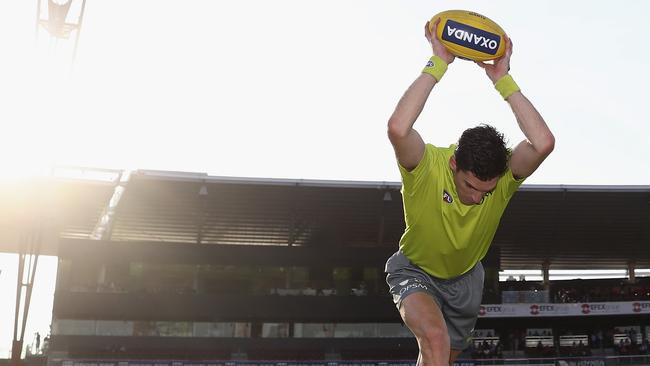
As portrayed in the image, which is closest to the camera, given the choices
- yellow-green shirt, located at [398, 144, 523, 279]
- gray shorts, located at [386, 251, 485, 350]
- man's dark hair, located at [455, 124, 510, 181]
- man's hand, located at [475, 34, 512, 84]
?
man's dark hair, located at [455, 124, 510, 181]

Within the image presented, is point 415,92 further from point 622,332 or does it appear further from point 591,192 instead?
point 622,332

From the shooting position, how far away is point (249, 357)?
38.0m

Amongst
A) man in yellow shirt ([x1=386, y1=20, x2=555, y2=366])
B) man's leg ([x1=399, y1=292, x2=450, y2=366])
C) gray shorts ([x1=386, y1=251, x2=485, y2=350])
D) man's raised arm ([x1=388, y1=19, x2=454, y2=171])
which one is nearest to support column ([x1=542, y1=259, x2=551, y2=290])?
gray shorts ([x1=386, y1=251, x2=485, y2=350])

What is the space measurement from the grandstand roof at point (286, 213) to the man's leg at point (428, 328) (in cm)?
3307

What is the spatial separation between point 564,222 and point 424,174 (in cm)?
4157

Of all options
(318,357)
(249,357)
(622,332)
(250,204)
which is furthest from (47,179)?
(622,332)

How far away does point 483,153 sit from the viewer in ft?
14.0

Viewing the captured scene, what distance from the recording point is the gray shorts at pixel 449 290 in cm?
484

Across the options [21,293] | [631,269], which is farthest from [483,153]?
[631,269]

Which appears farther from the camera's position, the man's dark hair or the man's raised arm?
the man's dark hair

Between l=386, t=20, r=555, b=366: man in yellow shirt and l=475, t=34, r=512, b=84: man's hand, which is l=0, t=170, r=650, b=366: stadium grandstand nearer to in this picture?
l=386, t=20, r=555, b=366: man in yellow shirt

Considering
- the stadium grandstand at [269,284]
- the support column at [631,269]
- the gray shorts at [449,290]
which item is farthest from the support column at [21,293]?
the support column at [631,269]

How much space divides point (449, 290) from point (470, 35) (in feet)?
5.66

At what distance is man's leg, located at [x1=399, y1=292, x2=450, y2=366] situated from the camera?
171 inches
